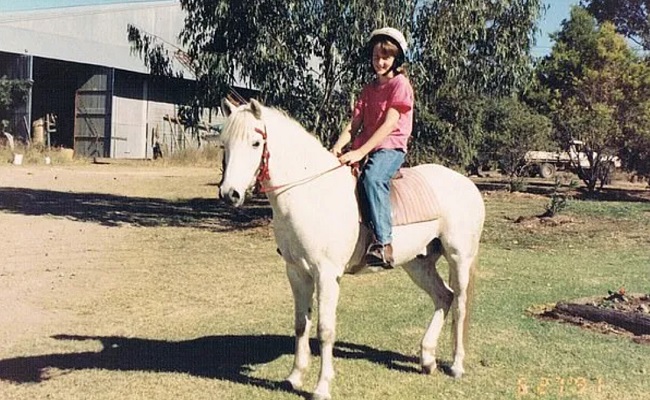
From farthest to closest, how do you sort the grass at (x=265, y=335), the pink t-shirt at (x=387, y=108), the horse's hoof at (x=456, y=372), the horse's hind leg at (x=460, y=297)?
the horse's hind leg at (x=460, y=297)
the horse's hoof at (x=456, y=372)
the grass at (x=265, y=335)
the pink t-shirt at (x=387, y=108)

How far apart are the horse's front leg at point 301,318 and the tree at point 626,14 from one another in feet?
120

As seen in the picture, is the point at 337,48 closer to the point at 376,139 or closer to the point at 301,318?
the point at 376,139

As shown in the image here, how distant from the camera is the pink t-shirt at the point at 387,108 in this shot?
541 cm

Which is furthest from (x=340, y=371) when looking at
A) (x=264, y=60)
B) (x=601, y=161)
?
(x=601, y=161)

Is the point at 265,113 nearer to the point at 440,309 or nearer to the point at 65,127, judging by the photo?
the point at 440,309

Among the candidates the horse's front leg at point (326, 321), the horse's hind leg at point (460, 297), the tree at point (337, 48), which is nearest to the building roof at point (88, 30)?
the tree at point (337, 48)

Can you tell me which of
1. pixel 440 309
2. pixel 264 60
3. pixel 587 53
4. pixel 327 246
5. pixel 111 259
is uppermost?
pixel 587 53

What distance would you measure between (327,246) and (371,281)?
17.4 ft

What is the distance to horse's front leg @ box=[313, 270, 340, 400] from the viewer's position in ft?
16.8

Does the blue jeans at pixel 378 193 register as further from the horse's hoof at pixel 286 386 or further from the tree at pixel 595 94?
the tree at pixel 595 94

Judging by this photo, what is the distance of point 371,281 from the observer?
10.3 meters

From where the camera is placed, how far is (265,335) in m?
7.14

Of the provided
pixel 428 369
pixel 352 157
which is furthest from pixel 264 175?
pixel 428 369

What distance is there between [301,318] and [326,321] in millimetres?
421
